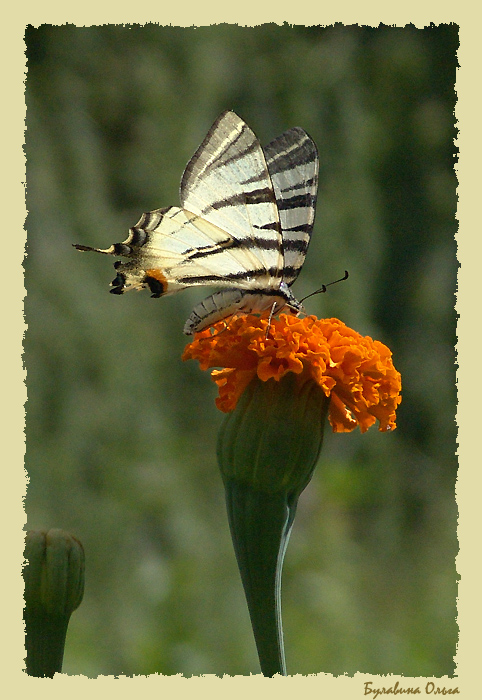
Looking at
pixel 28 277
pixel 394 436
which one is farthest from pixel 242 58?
pixel 394 436

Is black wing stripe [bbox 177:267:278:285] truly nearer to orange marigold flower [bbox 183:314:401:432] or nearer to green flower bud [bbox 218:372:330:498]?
orange marigold flower [bbox 183:314:401:432]

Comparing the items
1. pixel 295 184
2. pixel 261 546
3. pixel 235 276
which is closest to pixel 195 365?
pixel 295 184

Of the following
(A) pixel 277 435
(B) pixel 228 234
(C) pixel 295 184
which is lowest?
(A) pixel 277 435

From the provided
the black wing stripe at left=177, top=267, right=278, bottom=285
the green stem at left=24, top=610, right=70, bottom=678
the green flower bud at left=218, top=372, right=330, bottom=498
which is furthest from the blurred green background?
the black wing stripe at left=177, top=267, right=278, bottom=285

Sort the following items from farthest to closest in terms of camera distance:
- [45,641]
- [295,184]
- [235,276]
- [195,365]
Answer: [195,365], [295,184], [235,276], [45,641]

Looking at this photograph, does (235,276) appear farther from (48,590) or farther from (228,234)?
(48,590)

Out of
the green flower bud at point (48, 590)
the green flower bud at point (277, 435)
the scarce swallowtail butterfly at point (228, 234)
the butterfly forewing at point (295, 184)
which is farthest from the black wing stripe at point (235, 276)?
the green flower bud at point (48, 590)

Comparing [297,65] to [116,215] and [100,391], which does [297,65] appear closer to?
[116,215]
